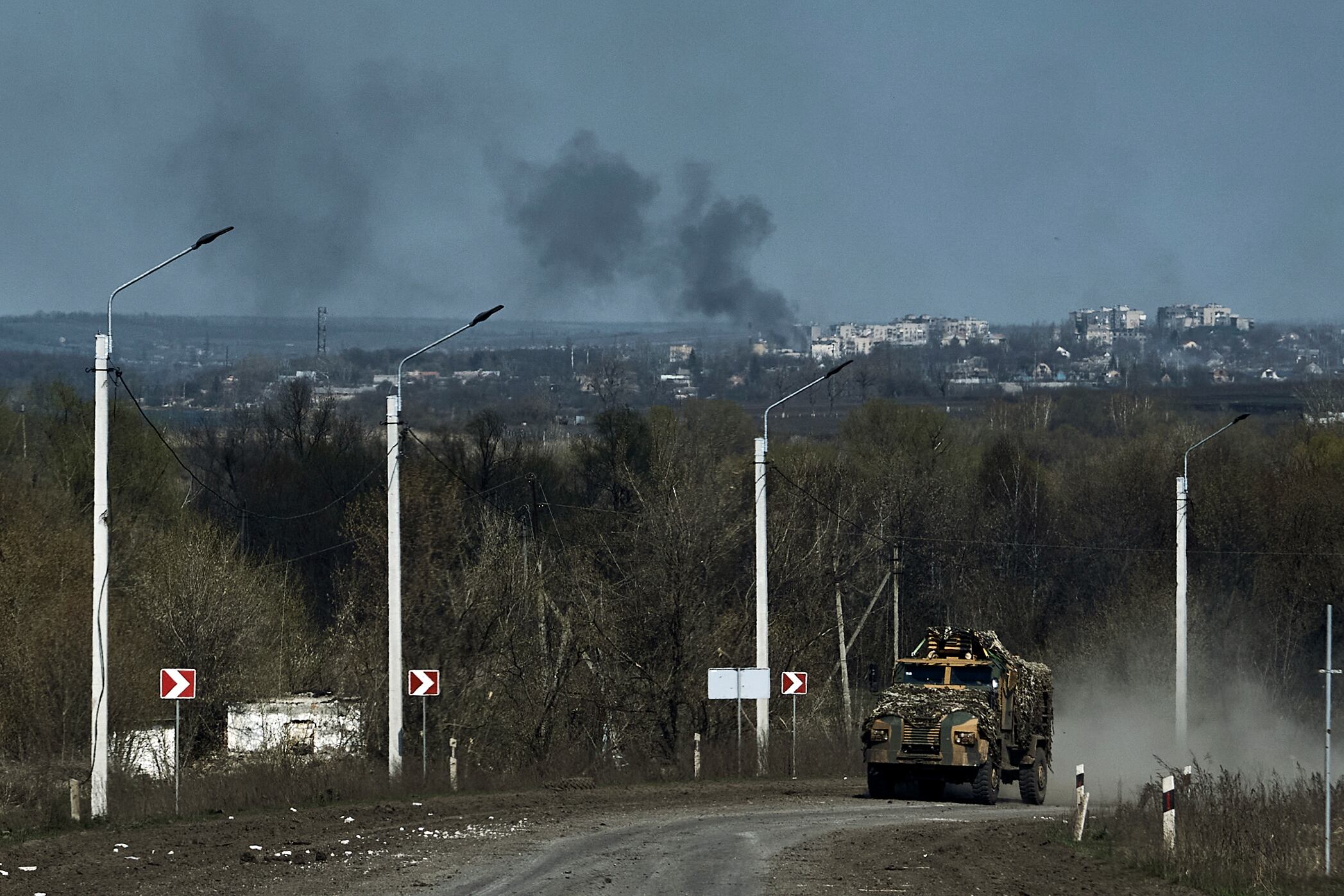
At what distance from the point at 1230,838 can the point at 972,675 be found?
944cm

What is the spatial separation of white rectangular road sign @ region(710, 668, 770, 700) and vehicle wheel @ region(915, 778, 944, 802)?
4051mm

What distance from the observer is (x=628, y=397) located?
152 meters

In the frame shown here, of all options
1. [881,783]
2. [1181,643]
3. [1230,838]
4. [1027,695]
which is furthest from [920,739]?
[1181,643]

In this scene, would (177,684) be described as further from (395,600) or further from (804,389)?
(804,389)

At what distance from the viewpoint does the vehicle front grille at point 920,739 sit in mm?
27344

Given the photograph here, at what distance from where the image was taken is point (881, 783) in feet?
92.9

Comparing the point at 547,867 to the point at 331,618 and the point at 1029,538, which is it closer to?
the point at 331,618

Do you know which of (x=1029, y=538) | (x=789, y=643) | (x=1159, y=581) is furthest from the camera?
(x=1029, y=538)

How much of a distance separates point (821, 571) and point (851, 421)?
43.3 meters

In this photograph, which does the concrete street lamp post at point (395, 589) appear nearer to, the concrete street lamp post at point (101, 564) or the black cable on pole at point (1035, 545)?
the concrete street lamp post at point (101, 564)

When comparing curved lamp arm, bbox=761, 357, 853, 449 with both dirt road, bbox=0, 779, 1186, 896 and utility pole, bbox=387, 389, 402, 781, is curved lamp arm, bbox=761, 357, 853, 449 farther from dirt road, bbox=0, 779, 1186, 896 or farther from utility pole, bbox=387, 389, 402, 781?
dirt road, bbox=0, 779, 1186, 896

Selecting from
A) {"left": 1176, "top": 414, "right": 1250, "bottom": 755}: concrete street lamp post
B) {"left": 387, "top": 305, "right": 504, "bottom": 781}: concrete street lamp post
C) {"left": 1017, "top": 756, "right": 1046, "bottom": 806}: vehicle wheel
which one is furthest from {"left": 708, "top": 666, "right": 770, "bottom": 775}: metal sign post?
{"left": 1176, "top": 414, "right": 1250, "bottom": 755}: concrete street lamp post

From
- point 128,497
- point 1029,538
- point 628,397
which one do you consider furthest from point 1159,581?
point 628,397

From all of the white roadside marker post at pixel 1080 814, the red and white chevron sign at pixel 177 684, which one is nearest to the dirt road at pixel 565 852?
the white roadside marker post at pixel 1080 814
